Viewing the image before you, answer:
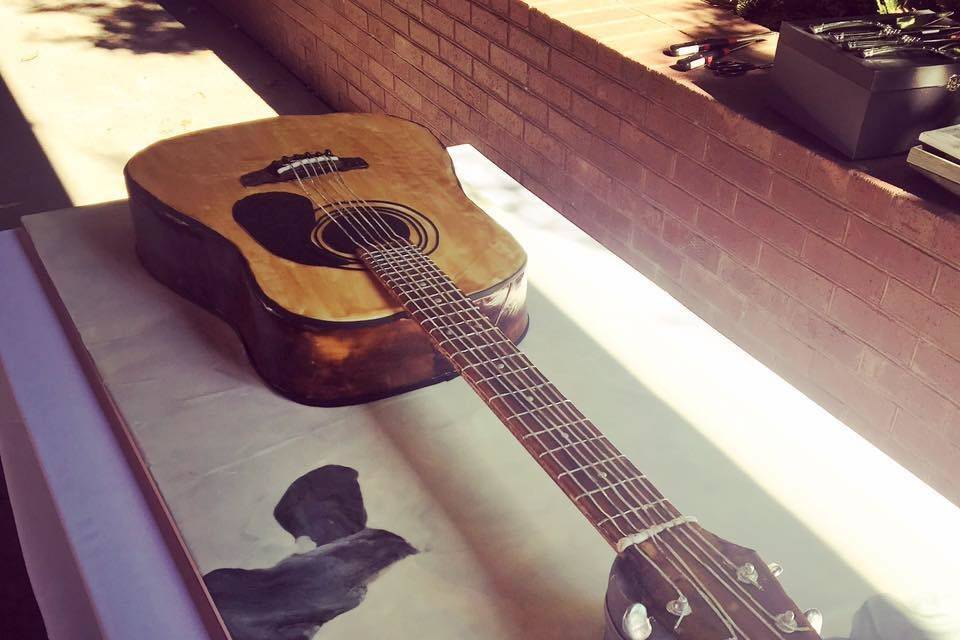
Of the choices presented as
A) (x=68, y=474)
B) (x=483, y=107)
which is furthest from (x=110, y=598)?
(x=483, y=107)

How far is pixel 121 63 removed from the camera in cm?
397

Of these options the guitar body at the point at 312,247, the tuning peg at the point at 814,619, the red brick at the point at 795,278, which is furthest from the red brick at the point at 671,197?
the tuning peg at the point at 814,619

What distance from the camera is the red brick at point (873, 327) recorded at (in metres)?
1.62

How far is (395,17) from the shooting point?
299 cm

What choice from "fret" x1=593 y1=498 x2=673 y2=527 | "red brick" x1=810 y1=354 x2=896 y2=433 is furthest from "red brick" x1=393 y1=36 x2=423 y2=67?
"fret" x1=593 y1=498 x2=673 y2=527

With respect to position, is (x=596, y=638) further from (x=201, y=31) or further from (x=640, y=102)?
(x=201, y=31)

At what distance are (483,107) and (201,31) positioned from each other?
2.32 meters

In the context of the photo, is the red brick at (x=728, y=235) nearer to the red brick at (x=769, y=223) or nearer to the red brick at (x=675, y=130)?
the red brick at (x=769, y=223)

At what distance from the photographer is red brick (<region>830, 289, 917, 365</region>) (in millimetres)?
1625

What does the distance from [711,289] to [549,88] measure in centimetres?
72

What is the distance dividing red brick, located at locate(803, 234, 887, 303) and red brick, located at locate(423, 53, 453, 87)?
4.73 ft

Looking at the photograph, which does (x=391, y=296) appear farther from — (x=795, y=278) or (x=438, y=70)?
(x=438, y=70)

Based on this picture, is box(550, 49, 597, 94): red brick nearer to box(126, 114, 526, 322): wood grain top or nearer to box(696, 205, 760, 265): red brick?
box(696, 205, 760, 265): red brick

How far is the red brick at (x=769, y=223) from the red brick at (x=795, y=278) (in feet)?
0.09
